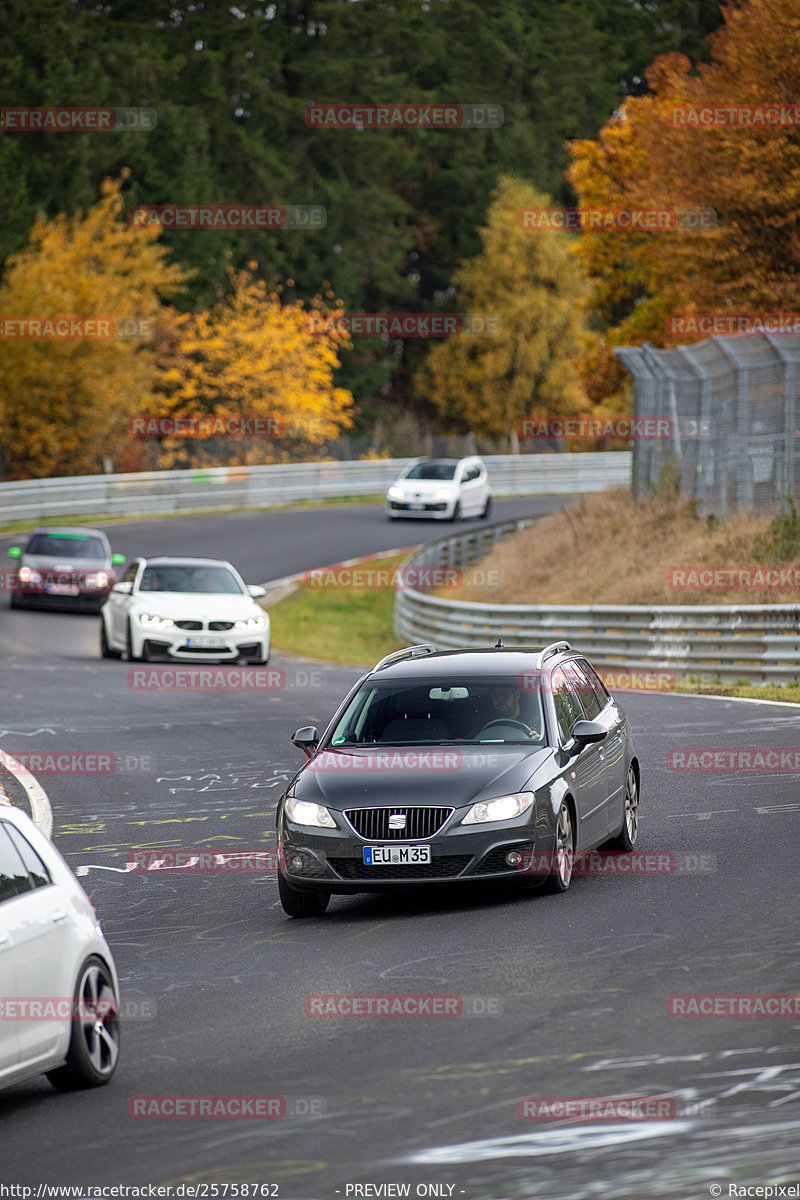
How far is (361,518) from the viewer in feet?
168

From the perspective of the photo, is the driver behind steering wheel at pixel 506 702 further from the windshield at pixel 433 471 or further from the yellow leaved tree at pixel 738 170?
the windshield at pixel 433 471

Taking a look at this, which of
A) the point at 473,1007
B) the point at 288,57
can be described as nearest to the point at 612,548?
the point at 473,1007

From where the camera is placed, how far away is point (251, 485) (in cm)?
5497

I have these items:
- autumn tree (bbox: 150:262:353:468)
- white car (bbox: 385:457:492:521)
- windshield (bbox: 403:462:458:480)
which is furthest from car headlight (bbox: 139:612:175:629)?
autumn tree (bbox: 150:262:353:468)

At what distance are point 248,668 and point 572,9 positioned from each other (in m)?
70.8

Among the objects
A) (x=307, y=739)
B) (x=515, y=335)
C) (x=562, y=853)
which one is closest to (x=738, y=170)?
Answer: (x=307, y=739)

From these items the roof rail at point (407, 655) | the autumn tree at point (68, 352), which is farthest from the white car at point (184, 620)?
the autumn tree at point (68, 352)

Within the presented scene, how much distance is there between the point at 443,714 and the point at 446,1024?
12.0 feet

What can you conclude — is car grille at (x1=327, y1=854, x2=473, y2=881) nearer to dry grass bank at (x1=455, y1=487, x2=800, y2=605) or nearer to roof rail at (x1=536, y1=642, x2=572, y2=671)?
roof rail at (x1=536, y1=642, x2=572, y2=671)

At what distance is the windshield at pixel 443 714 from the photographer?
1110cm

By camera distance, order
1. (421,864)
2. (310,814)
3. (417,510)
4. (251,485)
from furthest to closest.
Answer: (251,485) < (417,510) < (310,814) < (421,864)

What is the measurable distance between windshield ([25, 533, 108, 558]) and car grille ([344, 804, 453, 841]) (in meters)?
24.9

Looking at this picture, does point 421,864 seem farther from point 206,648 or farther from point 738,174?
point 738,174

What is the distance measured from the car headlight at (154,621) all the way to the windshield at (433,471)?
933 inches
